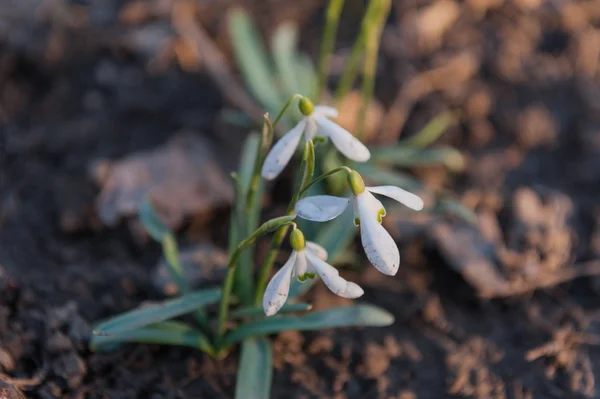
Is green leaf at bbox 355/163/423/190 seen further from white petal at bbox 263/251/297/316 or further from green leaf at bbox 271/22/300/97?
white petal at bbox 263/251/297/316

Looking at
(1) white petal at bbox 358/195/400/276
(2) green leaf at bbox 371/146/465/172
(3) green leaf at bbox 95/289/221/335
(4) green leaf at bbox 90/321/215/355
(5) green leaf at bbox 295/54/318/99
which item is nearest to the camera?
(1) white petal at bbox 358/195/400/276

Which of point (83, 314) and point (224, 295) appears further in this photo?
point (83, 314)

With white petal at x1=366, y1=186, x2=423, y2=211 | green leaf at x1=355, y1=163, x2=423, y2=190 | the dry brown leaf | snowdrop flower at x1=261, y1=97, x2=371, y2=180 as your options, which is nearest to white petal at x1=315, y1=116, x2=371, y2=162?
snowdrop flower at x1=261, y1=97, x2=371, y2=180

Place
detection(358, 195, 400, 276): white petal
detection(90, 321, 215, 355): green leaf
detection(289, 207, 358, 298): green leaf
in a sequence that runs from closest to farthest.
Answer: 1. detection(358, 195, 400, 276): white petal
2. detection(90, 321, 215, 355): green leaf
3. detection(289, 207, 358, 298): green leaf

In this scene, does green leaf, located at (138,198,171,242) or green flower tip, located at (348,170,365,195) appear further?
green leaf, located at (138,198,171,242)

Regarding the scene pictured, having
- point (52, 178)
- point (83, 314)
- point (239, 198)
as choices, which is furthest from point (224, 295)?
point (52, 178)

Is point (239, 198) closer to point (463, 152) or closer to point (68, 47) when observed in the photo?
point (463, 152)

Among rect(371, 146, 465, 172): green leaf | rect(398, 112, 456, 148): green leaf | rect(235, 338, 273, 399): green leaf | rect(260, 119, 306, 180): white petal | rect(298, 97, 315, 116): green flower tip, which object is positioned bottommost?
rect(235, 338, 273, 399): green leaf

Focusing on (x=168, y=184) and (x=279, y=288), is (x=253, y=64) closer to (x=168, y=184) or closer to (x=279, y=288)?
(x=168, y=184)
